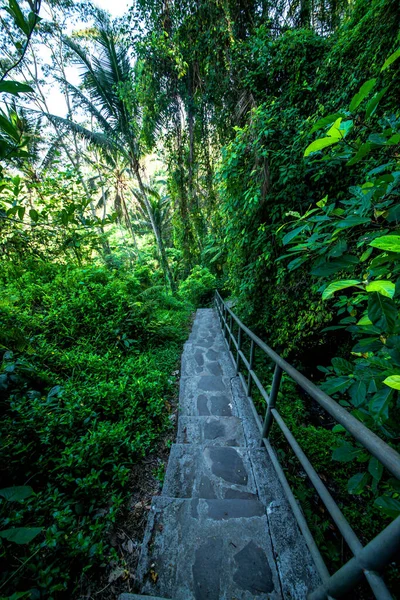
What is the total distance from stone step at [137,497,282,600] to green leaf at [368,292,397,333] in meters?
1.43

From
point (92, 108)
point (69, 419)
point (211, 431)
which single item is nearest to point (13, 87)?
point (69, 419)

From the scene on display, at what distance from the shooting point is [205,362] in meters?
3.90

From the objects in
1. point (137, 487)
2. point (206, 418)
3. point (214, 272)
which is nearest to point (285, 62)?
point (206, 418)

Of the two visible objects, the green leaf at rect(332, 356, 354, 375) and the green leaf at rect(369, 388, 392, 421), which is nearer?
the green leaf at rect(369, 388, 392, 421)

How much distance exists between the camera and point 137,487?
6.00ft

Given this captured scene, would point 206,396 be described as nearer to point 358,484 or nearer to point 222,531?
point 222,531

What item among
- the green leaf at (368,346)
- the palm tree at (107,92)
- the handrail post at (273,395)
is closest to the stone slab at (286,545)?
the handrail post at (273,395)

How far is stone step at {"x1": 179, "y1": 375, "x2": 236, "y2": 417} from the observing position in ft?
8.87

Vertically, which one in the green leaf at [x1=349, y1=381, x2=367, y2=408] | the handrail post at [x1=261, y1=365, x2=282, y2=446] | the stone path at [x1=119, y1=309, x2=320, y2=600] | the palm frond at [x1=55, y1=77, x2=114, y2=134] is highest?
the palm frond at [x1=55, y1=77, x2=114, y2=134]

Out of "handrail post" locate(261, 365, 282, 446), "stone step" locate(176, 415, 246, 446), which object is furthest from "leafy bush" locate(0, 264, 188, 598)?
"handrail post" locate(261, 365, 282, 446)

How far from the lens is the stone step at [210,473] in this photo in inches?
A: 65.0

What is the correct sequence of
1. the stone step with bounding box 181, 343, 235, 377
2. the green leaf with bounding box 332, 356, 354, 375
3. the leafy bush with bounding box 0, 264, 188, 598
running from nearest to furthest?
1. the green leaf with bounding box 332, 356, 354, 375
2. the leafy bush with bounding box 0, 264, 188, 598
3. the stone step with bounding box 181, 343, 235, 377

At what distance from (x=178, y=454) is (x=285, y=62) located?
4.98m

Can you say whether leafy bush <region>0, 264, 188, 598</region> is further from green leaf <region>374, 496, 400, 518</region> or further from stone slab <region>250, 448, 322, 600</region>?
green leaf <region>374, 496, 400, 518</region>
